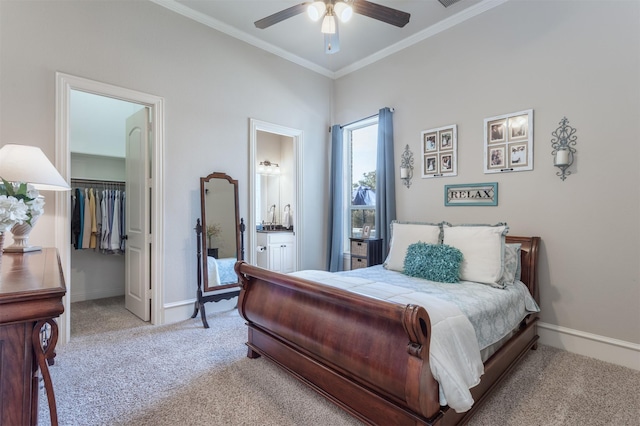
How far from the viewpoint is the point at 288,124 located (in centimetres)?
437

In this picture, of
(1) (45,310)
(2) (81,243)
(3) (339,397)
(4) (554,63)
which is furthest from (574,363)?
(2) (81,243)

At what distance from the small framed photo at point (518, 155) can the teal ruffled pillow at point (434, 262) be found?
1.15 metres

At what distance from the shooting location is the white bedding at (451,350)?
1393 millimetres

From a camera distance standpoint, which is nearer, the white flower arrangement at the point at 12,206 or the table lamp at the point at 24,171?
the white flower arrangement at the point at 12,206

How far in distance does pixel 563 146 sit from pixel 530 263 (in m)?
1.10

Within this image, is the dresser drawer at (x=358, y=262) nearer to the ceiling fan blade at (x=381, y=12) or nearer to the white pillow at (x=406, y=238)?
the white pillow at (x=406, y=238)

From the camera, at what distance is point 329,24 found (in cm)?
243

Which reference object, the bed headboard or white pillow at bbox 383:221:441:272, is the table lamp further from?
the bed headboard

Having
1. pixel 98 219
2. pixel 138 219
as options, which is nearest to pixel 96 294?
pixel 98 219

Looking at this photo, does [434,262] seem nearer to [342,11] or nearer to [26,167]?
[342,11]

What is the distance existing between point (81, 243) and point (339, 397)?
3.96 meters

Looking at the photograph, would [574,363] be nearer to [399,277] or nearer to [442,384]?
[399,277]

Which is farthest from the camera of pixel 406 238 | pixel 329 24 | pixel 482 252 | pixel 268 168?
pixel 268 168

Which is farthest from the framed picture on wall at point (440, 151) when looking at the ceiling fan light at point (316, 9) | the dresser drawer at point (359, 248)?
the ceiling fan light at point (316, 9)
